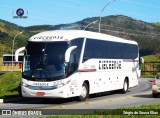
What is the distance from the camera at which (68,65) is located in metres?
20.4

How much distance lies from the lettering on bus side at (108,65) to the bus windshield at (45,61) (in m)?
4.41

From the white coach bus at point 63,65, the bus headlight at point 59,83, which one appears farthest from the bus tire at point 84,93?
the bus headlight at point 59,83

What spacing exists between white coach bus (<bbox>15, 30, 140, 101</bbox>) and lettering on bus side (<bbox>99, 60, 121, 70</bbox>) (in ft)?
0.13

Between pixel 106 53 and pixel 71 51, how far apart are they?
506cm

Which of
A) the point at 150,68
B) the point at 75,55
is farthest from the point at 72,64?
the point at 150,68

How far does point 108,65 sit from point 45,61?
20.6ft

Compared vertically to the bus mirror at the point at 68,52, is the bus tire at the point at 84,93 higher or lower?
lower

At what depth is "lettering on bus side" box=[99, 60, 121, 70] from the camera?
968 inches

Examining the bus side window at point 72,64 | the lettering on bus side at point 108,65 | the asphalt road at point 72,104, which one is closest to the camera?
the asphalt road at point 72,104

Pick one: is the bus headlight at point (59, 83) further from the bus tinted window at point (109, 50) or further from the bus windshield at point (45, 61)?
the bus tinted window at point (109, 50)

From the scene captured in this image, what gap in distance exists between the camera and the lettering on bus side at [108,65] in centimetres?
2459

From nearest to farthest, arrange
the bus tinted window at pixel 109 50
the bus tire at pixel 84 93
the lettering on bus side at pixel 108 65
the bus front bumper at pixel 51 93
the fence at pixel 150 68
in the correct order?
the bus front bumper at pixel 51 93, the bus tire at pixel 84 93, the bus tinted window at pixel 109 50, the lettering on bus side at pixel 108 65, the fence at pixel 150 68

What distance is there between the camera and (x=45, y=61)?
20.4m

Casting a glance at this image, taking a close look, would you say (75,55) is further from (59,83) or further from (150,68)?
(150,68)
